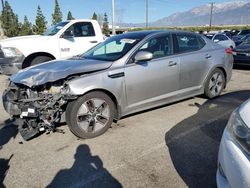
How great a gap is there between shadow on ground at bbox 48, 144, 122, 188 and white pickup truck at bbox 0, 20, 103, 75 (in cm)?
490

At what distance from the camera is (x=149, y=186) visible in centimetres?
285

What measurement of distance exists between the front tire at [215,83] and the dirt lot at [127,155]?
78cm

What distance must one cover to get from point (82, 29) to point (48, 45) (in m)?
1.50

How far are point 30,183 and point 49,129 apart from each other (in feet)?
3.49

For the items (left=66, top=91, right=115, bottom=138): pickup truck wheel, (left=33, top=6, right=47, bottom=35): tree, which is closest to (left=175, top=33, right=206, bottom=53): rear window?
(left=66, top=91, right=115, bottom=138): pickup truck wheel

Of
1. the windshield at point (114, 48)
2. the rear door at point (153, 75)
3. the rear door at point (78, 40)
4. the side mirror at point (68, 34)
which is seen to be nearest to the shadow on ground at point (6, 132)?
the windshield at point (114, 48)

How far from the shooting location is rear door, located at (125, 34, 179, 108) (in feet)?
14.4

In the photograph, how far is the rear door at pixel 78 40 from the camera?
8539 mm

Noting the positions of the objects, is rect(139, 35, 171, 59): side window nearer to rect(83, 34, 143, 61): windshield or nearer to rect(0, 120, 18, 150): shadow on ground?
rect(83, 34, 143, 61): windshield

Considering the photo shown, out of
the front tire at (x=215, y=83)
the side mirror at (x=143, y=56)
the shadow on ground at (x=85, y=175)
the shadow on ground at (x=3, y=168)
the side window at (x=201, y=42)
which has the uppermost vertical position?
the side window at (x=201, y=42)

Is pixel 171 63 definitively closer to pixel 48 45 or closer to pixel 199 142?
pixel 199 142

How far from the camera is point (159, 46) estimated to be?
4.93 metres

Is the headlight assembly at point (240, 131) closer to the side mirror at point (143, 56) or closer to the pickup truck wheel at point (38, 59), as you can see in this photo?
the side mirror at point (143, 56)

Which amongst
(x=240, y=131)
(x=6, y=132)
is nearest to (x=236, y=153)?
(x=240, y=131)
